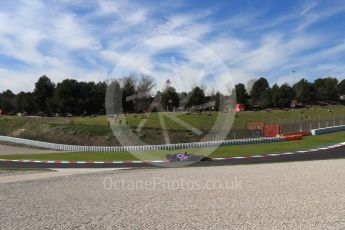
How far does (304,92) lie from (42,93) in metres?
85.7

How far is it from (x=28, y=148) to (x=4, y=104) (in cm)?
11175

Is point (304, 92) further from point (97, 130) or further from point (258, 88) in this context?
point (97, 130)

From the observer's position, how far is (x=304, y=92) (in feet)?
495

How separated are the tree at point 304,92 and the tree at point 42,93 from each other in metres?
81.1

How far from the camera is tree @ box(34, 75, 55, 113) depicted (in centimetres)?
13250

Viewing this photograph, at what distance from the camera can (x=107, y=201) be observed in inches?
511

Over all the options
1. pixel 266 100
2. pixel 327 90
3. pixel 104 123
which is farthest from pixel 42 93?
pixel 327 90

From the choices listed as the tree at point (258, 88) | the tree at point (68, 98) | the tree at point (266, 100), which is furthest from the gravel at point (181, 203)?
the tree at point (258, 88)

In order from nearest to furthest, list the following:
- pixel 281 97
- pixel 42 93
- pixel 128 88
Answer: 1. pixel 128 88
2. pixel 42 93
3. pixel 281 97

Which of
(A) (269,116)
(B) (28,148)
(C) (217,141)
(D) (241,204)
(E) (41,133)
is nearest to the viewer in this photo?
(D) (241,204)

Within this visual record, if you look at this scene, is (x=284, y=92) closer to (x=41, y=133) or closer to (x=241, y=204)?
(x=41, y=133)

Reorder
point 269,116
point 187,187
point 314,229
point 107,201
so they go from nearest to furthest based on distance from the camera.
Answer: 1. point 314,229
2. point 107,201
3. point 187,187
4. point 269,116

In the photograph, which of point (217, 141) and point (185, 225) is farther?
point (217, 141)

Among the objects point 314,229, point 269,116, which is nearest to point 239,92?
point 269,116
